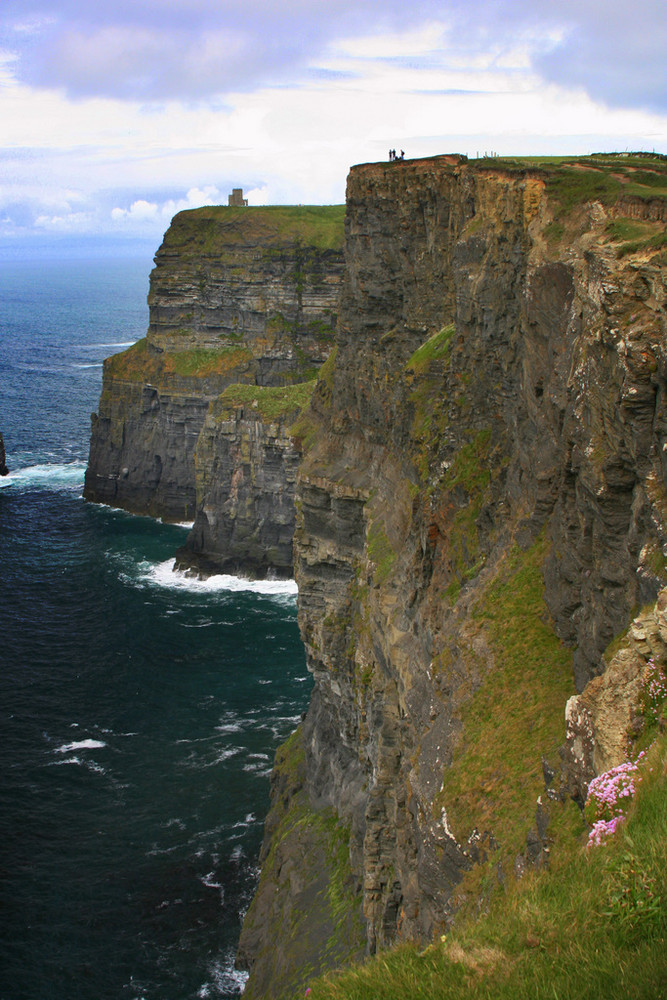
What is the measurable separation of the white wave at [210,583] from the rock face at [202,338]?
18067 mm

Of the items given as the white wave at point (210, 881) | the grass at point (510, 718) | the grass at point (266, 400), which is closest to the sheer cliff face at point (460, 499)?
the grass at point (510, 718)

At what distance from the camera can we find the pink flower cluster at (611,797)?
47.1ft

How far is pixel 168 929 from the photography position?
47.3 m

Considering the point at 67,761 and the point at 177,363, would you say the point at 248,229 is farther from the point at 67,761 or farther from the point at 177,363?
the point at 67,761

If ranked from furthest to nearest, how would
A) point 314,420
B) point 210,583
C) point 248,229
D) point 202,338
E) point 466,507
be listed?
point 248,229 < point 202,338 < point 210,583 < point 314,420 < point 466,507

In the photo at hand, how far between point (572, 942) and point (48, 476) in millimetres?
127094

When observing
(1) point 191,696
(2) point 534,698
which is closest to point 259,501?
(1) point 191,696

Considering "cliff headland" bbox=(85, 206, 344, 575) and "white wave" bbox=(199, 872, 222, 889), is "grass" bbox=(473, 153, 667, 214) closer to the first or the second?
"white wave" bbox=(199, 872, 222, 889)

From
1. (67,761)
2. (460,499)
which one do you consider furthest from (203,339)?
(460,499)

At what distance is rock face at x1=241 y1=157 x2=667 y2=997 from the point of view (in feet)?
69.1

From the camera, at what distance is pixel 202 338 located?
398ft

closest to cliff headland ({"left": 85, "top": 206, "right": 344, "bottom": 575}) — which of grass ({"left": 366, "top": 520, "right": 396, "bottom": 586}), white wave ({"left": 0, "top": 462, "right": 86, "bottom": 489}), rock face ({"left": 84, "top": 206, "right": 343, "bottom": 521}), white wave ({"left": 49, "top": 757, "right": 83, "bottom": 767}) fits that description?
rock face ({"left": 84, "top": 206, "right": 343, "bottom": 521})

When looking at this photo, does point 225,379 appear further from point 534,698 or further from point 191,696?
point 534,698

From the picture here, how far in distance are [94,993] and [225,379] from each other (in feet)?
266
